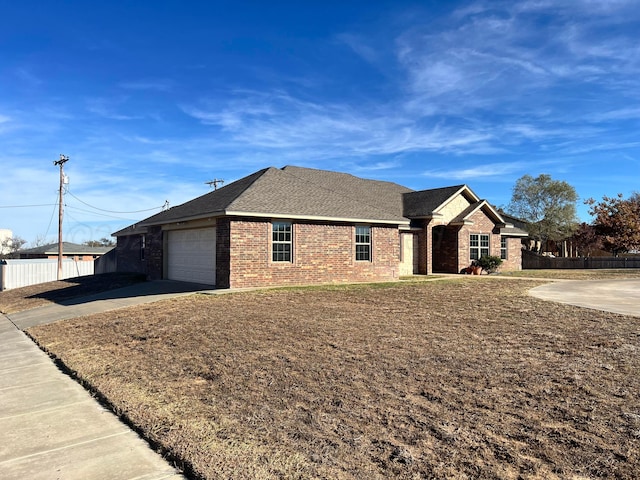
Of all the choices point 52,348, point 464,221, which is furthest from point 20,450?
point 464,221

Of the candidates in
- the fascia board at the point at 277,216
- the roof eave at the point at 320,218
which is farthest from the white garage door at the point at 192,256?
the roof eave at the point at 320,218

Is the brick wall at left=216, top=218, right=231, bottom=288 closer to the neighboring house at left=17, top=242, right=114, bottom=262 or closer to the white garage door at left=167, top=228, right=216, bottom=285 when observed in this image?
the white garage door at left=167, top=228, right=216, bottom=285

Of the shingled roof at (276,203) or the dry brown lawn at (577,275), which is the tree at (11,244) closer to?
the shingled roof at (276,203)

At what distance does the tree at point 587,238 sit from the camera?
4242 centimetres

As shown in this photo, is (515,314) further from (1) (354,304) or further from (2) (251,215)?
(2) (251,215)

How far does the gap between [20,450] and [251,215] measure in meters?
12.2

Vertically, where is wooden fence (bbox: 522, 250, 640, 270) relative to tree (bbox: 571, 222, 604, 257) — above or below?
below

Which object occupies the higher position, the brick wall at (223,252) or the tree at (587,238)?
the tree at (587,238)

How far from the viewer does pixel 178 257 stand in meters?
21.2

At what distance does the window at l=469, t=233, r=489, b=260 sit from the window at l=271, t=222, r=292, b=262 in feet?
42.2

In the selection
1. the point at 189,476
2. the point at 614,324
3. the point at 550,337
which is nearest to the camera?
the point at 189,476

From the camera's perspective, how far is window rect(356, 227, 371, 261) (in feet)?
65.8

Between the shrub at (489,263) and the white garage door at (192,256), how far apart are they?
1521 cm

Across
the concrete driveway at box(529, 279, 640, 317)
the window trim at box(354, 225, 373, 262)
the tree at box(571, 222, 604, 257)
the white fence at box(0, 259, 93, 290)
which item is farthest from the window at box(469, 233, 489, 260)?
the white fence at box(0, 259, 93, 290)
